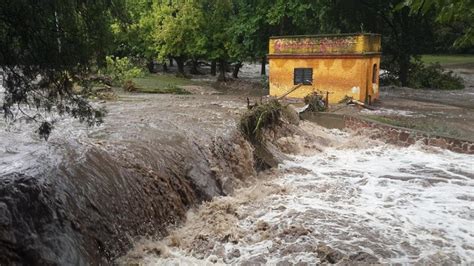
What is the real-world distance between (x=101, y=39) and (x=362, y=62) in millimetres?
15199

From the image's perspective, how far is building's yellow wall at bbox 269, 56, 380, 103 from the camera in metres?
18.6

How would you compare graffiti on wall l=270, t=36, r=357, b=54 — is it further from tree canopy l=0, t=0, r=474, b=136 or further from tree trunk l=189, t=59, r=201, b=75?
tree trunk l=189, t=59, r=201, b=75

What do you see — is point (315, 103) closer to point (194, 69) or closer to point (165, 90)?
point (165, 90)

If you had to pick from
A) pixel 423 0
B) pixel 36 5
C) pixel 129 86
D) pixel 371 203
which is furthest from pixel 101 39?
pixel 129 86

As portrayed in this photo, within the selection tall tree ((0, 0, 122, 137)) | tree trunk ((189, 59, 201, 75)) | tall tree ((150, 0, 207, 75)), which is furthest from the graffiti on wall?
tree trunk ((189, 59, 201, 75))

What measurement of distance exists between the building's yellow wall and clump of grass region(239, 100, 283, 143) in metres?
7.86

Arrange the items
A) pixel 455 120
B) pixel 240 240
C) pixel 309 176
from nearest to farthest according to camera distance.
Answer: pixel 240 240 < pixel 309 176 < pixel 455 120

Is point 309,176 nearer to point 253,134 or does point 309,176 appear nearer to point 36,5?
point 253,134

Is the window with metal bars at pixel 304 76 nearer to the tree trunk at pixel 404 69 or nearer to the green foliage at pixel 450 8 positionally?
the tree trunk at pixel 404 69

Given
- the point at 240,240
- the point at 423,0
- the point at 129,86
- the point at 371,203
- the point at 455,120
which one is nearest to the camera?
the point at 423,0

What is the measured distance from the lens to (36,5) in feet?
12.6

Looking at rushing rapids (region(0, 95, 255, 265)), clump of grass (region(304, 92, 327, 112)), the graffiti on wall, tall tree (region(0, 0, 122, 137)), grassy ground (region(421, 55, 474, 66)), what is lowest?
grassy ground (region(421, 55, 474, 66))

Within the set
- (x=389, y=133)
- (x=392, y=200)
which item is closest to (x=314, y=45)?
(x=389, y=133)

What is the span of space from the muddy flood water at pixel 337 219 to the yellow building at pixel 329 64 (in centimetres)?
706
